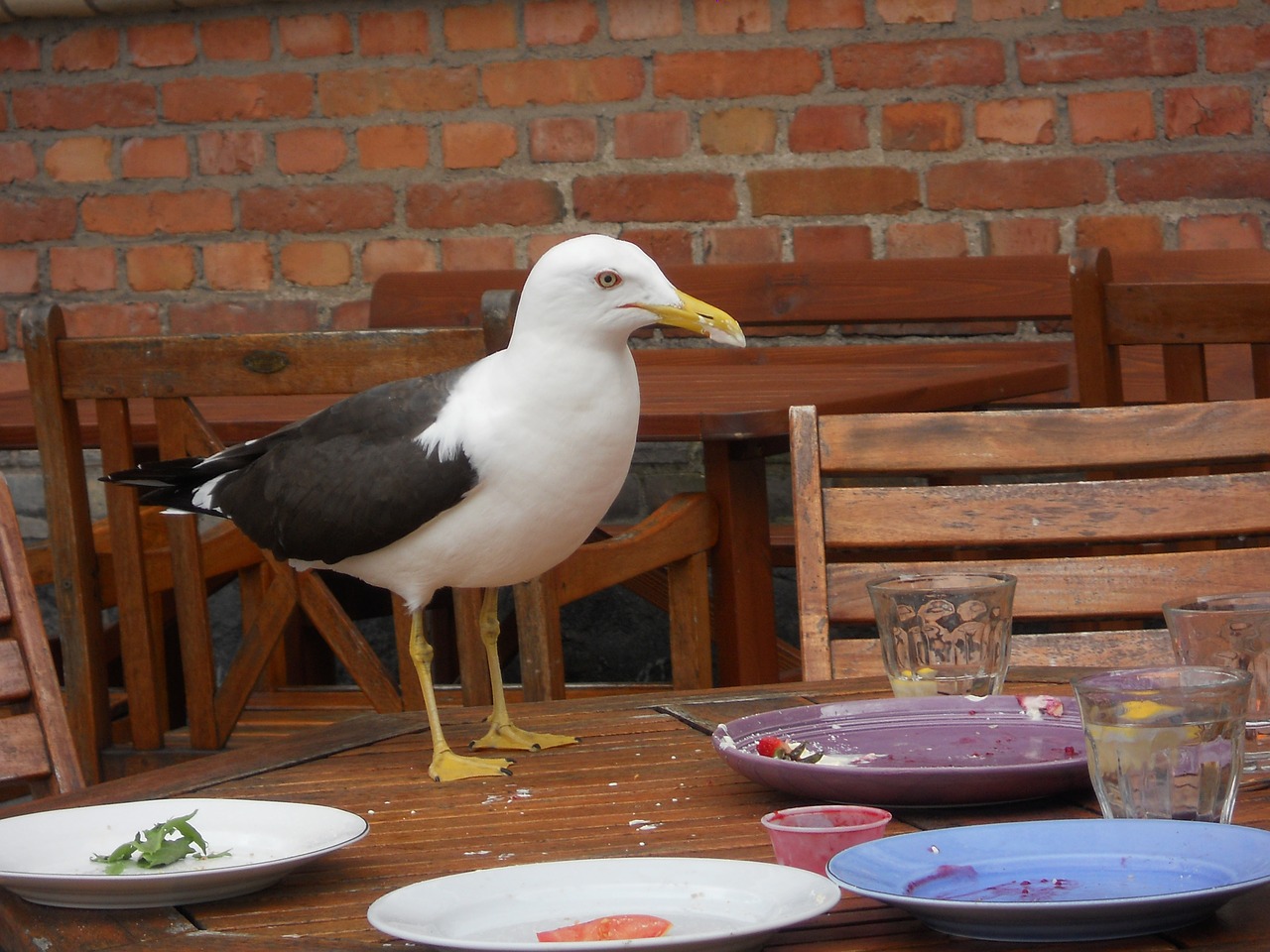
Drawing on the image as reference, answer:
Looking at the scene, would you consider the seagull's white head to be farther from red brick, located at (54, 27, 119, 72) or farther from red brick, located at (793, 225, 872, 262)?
red brick, located at (54, 27, 119, 72)

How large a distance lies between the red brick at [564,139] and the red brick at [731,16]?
0.97 feet

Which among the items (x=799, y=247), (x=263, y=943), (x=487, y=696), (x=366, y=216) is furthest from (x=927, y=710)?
(x=366, y=216)

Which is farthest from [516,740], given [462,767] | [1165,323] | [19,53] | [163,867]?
[19,53]

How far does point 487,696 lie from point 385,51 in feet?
6.15

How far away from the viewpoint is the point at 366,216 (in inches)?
142

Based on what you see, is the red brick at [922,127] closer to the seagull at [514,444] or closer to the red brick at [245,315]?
the red brick at [245,315]

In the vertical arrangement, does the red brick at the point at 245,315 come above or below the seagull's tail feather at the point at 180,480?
above

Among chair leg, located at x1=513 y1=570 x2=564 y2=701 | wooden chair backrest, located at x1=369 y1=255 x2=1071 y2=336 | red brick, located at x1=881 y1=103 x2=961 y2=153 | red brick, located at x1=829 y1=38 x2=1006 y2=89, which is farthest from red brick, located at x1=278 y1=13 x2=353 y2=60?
chair leg, located at x1=513 y1=570 x2=564 y2=701

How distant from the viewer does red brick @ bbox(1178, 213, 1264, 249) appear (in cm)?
333

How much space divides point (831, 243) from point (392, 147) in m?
0.92

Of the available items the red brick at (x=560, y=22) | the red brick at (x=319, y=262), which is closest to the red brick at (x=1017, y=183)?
the red brick at (x=560, y=22)

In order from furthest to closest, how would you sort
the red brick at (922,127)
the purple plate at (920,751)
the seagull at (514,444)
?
the red brick at (922,127)
the seagull at (514,444)
the purple plate at (920,751)

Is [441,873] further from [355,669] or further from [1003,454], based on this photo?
[355,669]

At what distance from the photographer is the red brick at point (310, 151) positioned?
3.62 metres
